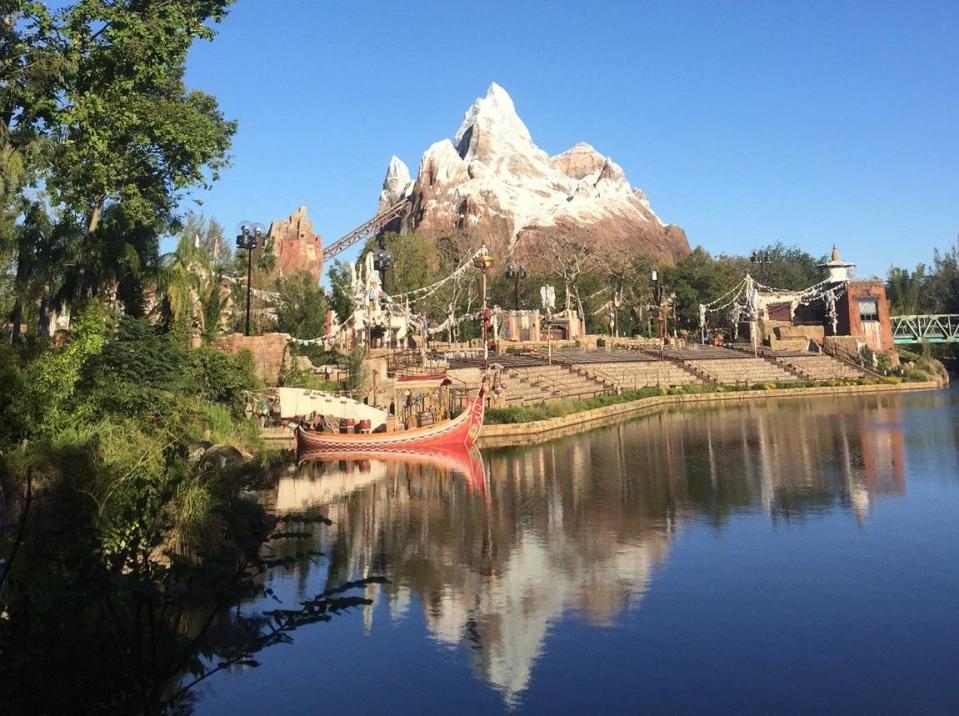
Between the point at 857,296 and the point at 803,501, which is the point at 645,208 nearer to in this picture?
the point at 857,296

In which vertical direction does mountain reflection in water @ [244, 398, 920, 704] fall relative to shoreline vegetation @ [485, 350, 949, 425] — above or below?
below

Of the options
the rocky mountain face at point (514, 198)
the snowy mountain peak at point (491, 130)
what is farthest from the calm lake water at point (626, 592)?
the snowy mountain peak at point (491, 130)

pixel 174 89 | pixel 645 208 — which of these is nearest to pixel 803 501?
pixel 174 89

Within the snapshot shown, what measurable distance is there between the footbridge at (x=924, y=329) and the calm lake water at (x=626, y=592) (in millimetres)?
60038

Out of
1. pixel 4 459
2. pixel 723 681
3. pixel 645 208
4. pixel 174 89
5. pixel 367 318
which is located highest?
pixel 645 208

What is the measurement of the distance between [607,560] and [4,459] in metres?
10.1

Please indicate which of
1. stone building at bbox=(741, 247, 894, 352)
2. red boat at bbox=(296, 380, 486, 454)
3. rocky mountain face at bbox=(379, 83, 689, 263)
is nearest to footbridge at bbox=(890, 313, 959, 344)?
stone building at bbox=(741, 247, 894, 352)

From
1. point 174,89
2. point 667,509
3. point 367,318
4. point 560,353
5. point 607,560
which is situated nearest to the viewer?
point 607,560

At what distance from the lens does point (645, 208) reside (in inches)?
6299

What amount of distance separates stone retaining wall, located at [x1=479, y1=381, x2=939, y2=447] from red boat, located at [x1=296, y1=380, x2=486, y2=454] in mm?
2850

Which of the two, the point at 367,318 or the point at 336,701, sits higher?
the point at 367,318

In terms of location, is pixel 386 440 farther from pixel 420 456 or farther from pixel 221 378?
pixel 221 378

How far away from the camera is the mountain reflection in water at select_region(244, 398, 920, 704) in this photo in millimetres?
12773

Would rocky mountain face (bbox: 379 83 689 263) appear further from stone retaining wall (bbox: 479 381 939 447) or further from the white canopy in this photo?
the white canopy
